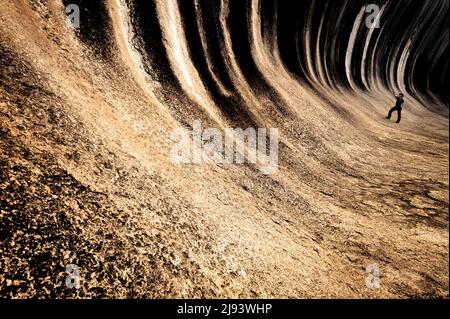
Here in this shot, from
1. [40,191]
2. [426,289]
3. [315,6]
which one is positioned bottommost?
Answer: [426,289]

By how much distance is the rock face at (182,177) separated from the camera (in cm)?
299

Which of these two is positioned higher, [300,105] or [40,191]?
[300,105]

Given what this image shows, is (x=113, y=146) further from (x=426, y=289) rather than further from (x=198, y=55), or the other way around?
(x=426, y=289)

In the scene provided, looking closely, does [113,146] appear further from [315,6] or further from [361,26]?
[361,26]

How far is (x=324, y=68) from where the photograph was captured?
14773 millimetres

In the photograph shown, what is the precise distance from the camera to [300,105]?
994 cm

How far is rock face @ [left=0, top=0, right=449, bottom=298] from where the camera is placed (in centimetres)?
299

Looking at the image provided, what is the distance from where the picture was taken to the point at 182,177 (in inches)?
185

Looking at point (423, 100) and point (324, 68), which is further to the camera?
point (423, 100)
